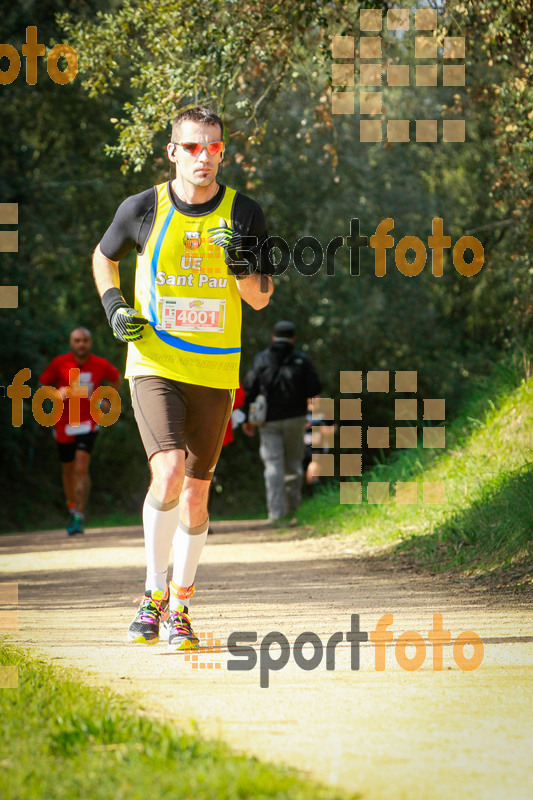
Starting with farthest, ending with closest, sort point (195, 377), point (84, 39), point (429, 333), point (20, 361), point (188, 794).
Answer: point (429, 333)
point (20, 361)
point (84, 39)
point (195, 377)
point (188, 794)

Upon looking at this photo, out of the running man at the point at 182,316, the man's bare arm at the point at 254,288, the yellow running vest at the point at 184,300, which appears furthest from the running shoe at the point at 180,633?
the man's bare arm at the point at 254,288

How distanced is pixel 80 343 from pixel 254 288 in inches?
308

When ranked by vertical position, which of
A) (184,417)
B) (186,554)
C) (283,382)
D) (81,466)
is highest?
(283,382)

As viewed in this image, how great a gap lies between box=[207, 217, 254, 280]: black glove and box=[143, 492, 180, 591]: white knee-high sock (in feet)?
3.61

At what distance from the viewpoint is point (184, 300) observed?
15.7 ft

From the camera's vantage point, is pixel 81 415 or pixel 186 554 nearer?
pixel 186 554

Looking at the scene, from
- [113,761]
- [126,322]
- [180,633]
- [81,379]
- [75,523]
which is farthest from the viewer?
[75,523]

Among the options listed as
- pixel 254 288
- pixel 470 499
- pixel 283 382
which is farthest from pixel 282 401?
pixel 254 288

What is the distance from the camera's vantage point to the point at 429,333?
803 inches

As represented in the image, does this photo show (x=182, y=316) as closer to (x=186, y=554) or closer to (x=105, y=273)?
(x=105, y=273)

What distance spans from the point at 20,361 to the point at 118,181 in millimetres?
3917

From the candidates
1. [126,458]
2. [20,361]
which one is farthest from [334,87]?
[126,458]

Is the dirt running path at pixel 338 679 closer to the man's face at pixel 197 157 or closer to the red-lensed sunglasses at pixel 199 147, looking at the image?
the man's face at pixel 197 157

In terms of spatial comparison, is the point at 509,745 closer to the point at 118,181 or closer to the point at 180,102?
the point at 180,102
